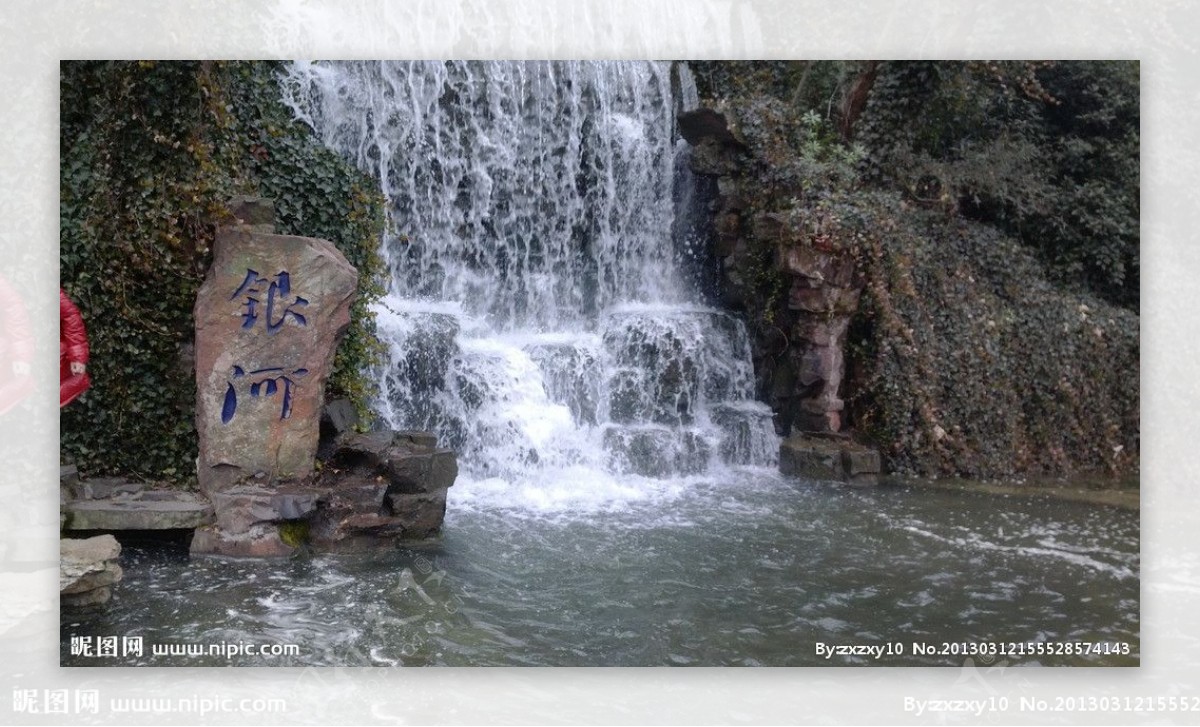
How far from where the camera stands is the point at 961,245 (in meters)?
8.05

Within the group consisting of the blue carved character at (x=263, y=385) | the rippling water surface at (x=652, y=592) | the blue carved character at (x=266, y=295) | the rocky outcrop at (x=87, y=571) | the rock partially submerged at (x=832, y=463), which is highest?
the blue carved character at (x=266, y=295)

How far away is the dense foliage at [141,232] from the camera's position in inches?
191

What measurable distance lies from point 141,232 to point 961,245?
599 cm

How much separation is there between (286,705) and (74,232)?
250 centimetres

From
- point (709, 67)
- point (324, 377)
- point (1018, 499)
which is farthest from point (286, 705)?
point (709, 67)

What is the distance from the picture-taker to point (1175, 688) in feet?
14.1

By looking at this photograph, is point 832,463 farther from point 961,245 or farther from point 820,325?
point 961,245

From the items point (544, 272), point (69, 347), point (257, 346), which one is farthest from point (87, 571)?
point (544, 272)

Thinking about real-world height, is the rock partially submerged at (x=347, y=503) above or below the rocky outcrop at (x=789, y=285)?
below

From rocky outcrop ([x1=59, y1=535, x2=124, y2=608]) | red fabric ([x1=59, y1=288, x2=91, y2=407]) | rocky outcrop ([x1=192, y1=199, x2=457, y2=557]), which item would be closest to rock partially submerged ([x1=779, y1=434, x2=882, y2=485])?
rocky outcrop ([x1=192, y1=199, x2=457, y2=557])

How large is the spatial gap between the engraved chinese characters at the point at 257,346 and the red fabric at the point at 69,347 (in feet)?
1.76

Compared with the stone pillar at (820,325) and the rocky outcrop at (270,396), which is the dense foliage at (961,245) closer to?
the stone pillar at (820,325)

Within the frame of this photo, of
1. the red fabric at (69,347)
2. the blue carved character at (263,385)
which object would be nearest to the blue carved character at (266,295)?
the blue carved character at (263,385)

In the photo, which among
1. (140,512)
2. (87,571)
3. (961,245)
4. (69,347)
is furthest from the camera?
(961,245)
